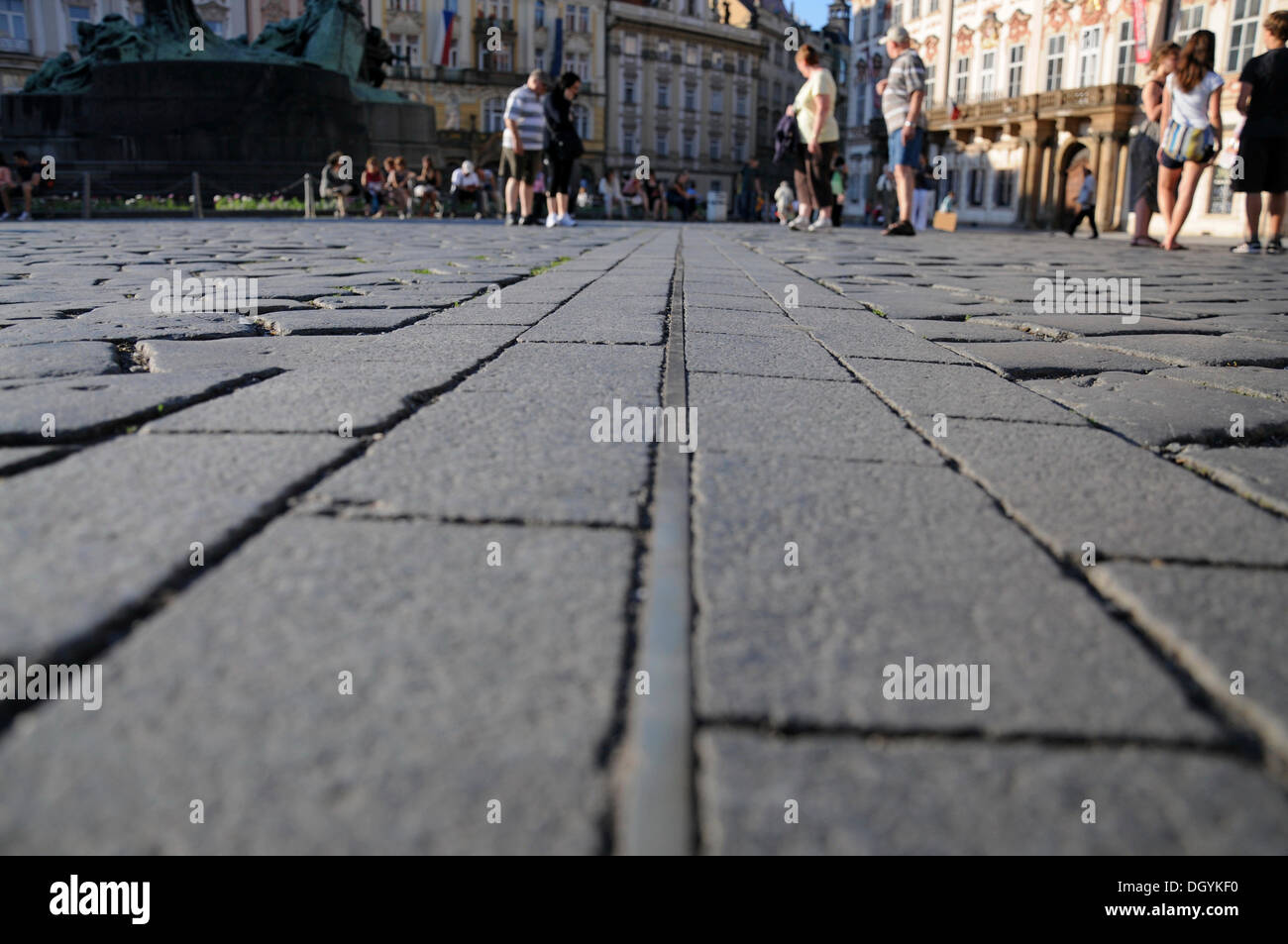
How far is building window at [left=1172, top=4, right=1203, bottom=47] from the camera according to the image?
3056cm

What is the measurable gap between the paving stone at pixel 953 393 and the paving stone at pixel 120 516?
4.78ft

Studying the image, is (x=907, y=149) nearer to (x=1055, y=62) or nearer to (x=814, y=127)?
(x=814, y=127)

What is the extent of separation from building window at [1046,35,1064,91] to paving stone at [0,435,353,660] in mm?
40377

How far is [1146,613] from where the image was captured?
1300 millimetres

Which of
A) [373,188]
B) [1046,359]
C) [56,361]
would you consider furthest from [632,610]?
[373,188]

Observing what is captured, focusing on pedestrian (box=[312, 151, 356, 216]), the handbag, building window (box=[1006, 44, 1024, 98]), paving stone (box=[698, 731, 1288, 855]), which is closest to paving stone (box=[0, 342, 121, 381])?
paving stone (box=[698, 731, 1288, 855])

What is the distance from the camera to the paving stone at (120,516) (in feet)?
3.92

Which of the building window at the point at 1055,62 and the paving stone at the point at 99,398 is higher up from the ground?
the building window at the point at 1055,62

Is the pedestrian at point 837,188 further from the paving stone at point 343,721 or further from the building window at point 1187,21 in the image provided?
the paving stone at point 343,721

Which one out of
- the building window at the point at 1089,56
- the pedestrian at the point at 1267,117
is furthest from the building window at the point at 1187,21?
the pedestrian at the point at 1267,117

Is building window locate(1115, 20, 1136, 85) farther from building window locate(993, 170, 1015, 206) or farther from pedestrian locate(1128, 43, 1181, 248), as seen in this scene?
pedestrian locate(1128, 43, 1181, 248)

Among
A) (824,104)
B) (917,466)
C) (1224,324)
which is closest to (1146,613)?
(917,466)

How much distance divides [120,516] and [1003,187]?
42995 millimetres

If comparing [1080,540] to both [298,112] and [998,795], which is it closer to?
[998,795]
